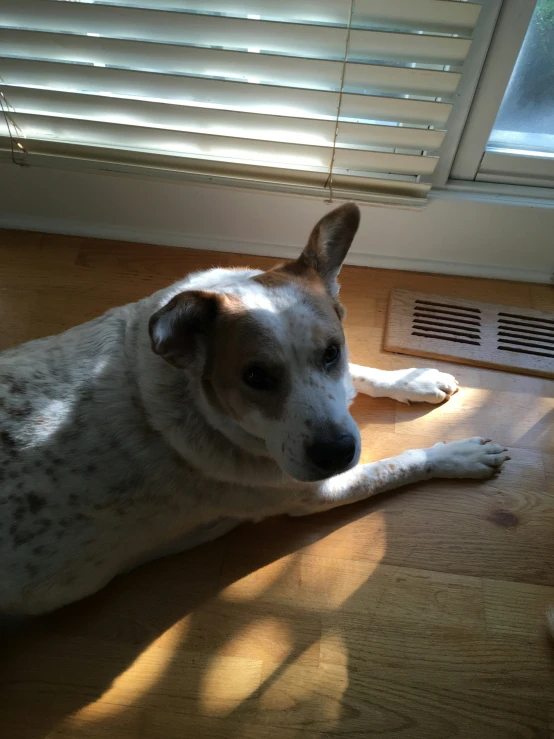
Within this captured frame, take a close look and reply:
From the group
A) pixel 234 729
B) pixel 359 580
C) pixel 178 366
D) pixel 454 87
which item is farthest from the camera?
pixel 454 87

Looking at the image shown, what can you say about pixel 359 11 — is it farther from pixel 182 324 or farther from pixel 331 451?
pixel 331 451

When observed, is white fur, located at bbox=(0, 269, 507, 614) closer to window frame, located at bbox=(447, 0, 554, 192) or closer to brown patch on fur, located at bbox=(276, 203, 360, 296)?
brown patch on fur, located at bbox=(276, 203, 360, 296)

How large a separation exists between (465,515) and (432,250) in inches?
42.1

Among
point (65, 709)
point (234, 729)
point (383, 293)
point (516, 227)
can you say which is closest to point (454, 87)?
point (516, 227)

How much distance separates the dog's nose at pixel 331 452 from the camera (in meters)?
1.28

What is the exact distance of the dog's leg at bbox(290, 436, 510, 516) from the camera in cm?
176

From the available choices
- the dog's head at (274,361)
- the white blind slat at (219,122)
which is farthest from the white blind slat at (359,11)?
the dog's head at (274,361)

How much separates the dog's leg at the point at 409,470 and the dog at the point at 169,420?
9 centimetres

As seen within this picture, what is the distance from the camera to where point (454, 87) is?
6.12 ft

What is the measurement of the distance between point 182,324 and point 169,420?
28cm

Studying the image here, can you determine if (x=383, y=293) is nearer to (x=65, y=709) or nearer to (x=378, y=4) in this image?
(x=378, y=4)

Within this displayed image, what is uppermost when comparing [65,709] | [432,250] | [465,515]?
[432,250]

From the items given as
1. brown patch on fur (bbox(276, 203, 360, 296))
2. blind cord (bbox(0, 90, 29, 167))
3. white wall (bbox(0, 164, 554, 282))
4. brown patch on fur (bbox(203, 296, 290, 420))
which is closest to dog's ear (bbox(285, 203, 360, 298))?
brown patch on fur (bbox(276, 203, 360, 296))

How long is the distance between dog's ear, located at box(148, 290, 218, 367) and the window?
1.01 meters
